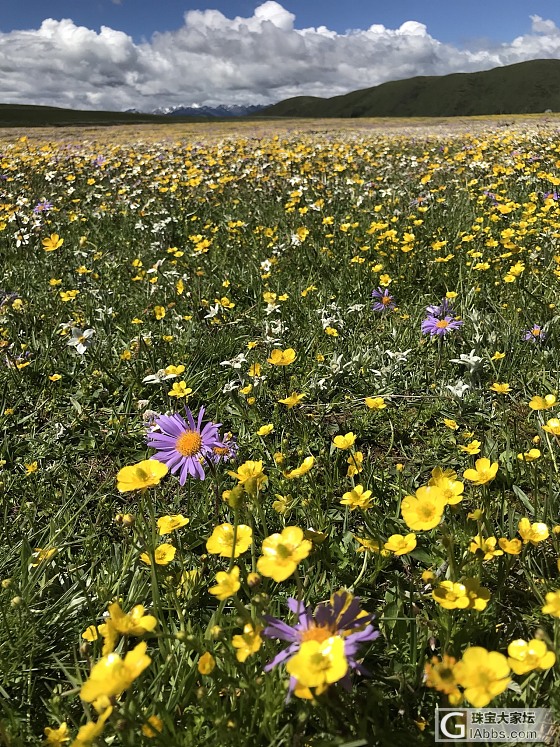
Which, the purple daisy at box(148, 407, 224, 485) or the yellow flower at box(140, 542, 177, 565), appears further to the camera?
the purple daisy at box(148, 407, 224, 485)

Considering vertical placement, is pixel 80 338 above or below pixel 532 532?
above

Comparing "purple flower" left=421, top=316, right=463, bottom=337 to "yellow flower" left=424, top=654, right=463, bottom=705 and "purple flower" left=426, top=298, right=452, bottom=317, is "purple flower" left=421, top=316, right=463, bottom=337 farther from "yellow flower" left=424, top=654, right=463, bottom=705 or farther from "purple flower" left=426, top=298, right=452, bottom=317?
"yellow flower" left=424, top=654, right=463, bottom=705

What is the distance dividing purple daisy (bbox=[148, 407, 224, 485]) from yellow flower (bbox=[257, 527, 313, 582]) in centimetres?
99

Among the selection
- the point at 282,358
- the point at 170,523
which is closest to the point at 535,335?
the point at 282,358

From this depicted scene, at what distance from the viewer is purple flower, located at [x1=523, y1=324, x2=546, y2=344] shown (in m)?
3.76

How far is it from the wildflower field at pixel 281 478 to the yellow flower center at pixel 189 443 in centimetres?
1

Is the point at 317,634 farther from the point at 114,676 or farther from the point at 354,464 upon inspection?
the point at 354,464

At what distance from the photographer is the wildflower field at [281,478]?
1.55 metres

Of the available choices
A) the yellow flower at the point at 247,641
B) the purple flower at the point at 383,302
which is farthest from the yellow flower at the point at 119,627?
the purple flower at the point at 383,302

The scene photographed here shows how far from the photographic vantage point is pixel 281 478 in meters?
2.89

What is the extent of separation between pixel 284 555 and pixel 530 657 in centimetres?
71

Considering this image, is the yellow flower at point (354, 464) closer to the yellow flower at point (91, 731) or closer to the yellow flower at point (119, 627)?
the yellow flower at point (119, 627)

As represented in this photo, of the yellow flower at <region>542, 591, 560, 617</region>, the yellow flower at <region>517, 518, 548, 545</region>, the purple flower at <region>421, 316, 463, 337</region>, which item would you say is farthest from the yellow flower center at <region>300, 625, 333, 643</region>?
the purple flower at <region>421, 316, 463, 337</region>

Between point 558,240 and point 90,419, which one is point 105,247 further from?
point 558,240
